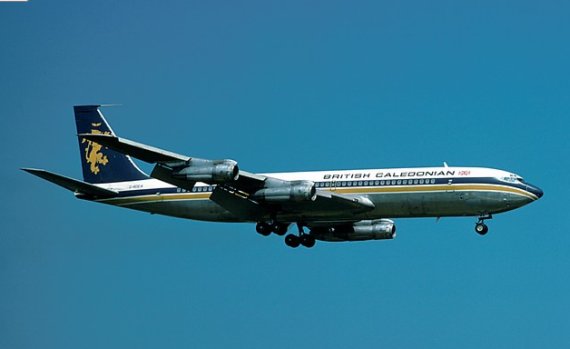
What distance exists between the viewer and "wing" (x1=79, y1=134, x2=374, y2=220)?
62.1 meters

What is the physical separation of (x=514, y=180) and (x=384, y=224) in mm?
10305

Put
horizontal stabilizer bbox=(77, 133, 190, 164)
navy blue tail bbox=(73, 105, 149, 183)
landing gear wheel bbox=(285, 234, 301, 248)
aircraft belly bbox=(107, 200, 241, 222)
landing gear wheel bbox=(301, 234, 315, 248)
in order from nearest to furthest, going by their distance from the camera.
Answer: horizontal stabilizer bbox=(77, 133, 190, 164), aircraft belly bbox=(107, 200, 241, 222), landing gear wheel bbox=(285, 234, 301, 248), landing gear wheel bbox=(301, 234, 315, 248), navy blue tail bbox=(73, 105, 149, 183)

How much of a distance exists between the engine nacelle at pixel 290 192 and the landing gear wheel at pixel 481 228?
33.1ft

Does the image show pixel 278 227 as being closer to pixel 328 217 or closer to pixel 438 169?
pixel 328 217

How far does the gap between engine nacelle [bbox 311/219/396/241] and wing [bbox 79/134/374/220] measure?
6.03 meters

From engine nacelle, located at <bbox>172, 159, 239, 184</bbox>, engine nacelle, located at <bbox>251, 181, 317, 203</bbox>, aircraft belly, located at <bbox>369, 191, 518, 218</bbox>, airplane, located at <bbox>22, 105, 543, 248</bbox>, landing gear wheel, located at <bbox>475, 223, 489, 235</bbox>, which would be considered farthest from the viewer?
landing gear wheel, located at <bbox>475, 223, 489, 235</bbox>

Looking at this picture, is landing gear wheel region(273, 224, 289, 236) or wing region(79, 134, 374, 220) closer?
wing region(79, 134, 374, 220)

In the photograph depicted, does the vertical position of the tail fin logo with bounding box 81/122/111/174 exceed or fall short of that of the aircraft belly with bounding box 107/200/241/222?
it exceeds it

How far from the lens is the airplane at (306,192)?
62.7 meters

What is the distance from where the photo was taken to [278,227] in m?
67.2

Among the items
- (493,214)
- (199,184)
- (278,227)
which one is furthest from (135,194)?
(493,214)

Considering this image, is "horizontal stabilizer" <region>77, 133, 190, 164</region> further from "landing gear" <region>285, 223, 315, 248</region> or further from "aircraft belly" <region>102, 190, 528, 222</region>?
"landing gear" <region>285, 223, 315, 248</region>

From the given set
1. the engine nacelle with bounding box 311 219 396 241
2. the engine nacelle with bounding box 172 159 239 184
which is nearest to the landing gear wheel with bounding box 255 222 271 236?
the engine nacelle with bounding box 172 159 239 184

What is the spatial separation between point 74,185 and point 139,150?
8.54 meters
